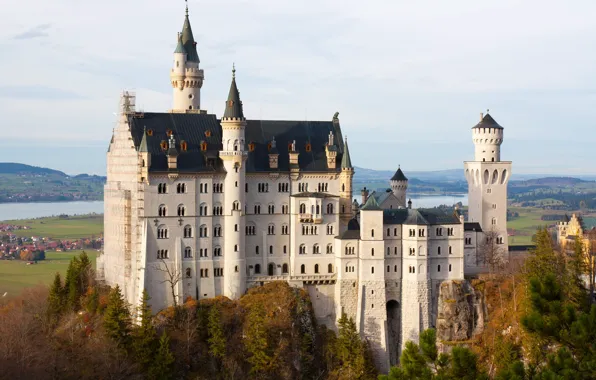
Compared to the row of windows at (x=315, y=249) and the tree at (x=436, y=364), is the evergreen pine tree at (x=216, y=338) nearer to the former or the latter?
the row of windows at (x=315, y=249)

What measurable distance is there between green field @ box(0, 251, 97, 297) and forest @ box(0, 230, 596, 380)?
3074 centimetres

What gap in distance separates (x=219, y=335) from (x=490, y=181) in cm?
3556

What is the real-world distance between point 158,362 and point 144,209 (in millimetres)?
14978

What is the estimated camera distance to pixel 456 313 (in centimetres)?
10350

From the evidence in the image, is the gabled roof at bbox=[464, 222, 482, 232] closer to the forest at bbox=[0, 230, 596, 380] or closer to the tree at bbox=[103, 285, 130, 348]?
the forest at bbox=[0, 230, 596, 380]

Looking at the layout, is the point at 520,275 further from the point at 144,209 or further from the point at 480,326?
the point at 144,209

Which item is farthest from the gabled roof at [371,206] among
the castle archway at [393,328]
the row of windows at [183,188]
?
the row of windows at [183,188]

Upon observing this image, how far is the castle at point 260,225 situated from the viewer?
98.7 metres

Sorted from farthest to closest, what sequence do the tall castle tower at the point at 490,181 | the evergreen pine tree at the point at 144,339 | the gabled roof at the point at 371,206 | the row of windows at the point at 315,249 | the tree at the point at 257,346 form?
the tall castle tower at the point at 490,181 < the row of windows at the point at 315,249 < the gabled roof at the point at 371,206 < the tree at the point at 257,346 < the evergreen pine tree at the point at 144,339

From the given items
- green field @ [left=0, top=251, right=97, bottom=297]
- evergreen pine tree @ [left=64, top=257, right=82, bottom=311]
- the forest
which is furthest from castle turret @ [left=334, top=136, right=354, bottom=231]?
green field @ [left=0, top=251, right=97, bottom=297]

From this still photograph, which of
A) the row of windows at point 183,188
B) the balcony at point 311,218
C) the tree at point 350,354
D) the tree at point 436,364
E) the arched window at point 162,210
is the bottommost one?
the tree at point 350,354

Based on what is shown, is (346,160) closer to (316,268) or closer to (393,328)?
(316,268)

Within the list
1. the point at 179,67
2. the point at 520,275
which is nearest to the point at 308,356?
the point at 520,275

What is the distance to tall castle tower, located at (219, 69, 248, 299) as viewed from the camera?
100 metres
